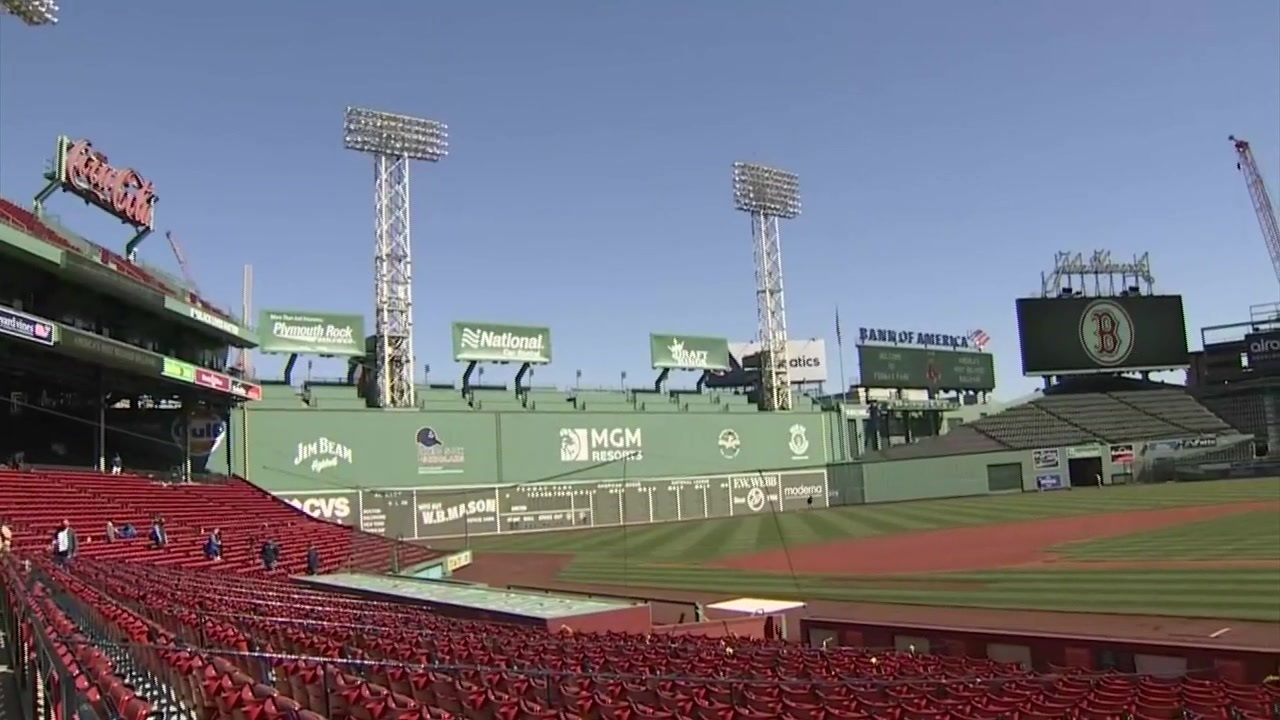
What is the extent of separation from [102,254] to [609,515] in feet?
90.3

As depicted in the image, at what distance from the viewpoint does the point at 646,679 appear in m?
8.63

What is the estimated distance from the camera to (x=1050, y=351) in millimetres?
75750

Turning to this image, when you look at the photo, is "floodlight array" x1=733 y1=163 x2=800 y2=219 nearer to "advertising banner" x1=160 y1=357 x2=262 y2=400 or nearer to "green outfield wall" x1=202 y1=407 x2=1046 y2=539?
"green outfield wall" x1=202 y1=407 x2=1046 y2=539

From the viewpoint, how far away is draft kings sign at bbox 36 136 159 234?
1204 inches

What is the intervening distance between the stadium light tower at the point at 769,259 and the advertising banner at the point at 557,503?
619 centimetres

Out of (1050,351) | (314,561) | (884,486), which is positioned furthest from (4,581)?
(1050,351)

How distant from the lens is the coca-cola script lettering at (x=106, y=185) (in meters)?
31.0

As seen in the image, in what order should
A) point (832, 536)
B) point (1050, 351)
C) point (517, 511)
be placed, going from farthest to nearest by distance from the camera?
1. point (1050, 351)
2. point (517, 511)
3. point (832, 536)

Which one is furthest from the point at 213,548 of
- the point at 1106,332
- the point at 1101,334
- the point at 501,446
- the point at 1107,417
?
the point at 1106,332

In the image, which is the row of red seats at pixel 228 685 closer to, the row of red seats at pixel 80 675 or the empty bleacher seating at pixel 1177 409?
the row of red seats at pixel 80 675

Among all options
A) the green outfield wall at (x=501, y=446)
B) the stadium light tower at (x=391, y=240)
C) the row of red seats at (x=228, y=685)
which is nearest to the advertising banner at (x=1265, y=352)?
the green outfield wall at (x=501, y=446)

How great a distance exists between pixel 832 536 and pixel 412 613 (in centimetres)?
2815

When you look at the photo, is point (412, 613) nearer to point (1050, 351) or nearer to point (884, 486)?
point (884, 486)

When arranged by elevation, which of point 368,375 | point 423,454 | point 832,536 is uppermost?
point 368,375
